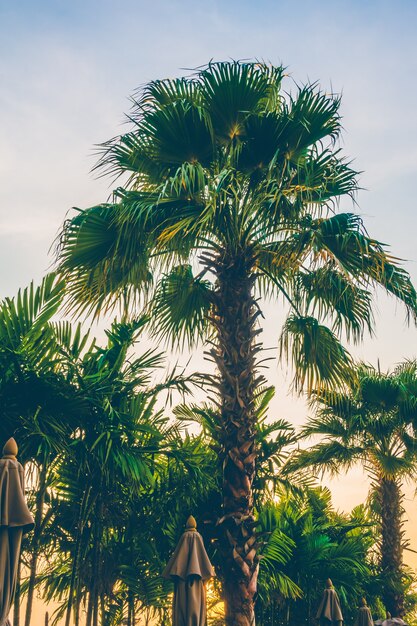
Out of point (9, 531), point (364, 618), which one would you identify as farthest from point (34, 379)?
point (364, 618)

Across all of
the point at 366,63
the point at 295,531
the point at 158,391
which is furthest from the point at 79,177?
the point at 295,531

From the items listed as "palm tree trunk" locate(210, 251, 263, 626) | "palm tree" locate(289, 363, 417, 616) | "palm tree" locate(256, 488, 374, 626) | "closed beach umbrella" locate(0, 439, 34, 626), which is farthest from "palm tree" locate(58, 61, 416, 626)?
"palm tree" locate(289, 363, 417, 616)

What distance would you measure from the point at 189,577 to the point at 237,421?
184cm

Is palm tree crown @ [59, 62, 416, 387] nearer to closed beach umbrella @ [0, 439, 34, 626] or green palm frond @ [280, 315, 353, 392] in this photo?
green palm frond @ [280, 315, 353, 392]

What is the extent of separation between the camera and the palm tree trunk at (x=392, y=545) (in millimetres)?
14180

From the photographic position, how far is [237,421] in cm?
738

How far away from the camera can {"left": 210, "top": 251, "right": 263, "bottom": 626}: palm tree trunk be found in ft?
22.8

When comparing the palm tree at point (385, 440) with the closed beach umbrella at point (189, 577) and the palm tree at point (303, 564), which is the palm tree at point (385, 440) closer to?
the palm tree at point (303, 564)

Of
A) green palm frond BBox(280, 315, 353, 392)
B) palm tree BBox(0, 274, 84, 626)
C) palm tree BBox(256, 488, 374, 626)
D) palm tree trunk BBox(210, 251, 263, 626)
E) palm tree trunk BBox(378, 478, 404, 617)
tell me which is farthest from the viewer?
palm tree trunk BBox(378, 478, 404, 617)

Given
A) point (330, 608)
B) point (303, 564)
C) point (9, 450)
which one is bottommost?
point (330, 608)

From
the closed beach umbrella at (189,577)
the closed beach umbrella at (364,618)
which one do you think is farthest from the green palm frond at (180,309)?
the closed beach umbrella at (364,618)

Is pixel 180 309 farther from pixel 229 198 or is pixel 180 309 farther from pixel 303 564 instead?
pixel 303 564

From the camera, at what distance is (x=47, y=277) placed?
7832mm

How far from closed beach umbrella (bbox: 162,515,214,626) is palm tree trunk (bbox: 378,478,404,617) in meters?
7.83
